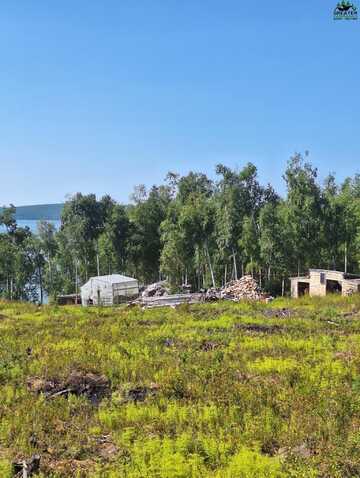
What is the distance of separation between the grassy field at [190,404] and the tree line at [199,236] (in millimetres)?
21422

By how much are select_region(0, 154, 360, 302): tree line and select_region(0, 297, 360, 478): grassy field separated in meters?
21.4

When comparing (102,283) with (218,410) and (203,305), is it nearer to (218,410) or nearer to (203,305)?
(203,305)

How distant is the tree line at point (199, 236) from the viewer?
37625mm

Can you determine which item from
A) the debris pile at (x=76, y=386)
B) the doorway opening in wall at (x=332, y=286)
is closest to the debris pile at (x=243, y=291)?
the doorway opening in wall at (x=332, y=286)

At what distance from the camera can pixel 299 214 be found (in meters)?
37.2

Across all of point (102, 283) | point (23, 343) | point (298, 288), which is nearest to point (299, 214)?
point (298, 288)

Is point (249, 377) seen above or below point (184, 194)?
below

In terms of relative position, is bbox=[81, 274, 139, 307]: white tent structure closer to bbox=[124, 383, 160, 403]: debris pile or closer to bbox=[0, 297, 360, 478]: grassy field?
bbox=[0, 297, 360, 478]: grassy field

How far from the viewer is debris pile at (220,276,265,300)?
31.5 m

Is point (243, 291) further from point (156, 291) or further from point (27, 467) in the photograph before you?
point (27, 467)

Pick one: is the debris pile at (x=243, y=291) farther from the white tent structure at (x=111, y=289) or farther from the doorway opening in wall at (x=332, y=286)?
the white tent structure at (x=111, y=289)

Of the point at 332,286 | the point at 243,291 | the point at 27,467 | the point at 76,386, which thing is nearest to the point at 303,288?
the point at 332,286

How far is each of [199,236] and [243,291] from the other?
1093cm

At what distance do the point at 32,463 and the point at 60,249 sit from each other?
49562 millimetres
